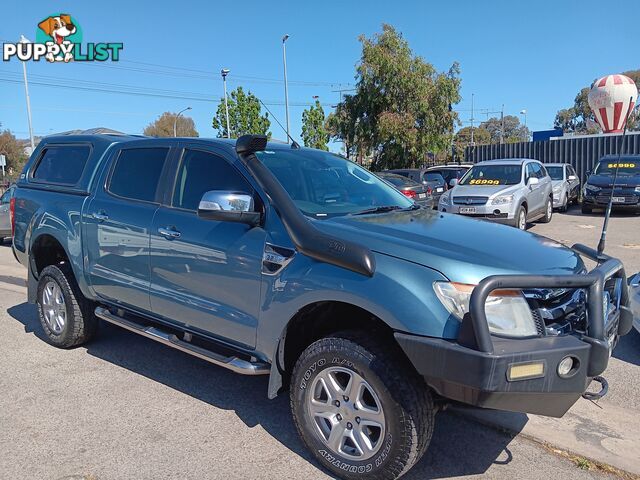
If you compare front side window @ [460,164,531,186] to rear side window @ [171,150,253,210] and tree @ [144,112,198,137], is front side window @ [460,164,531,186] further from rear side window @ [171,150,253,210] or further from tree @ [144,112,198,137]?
tree @ [144,112,198,137]

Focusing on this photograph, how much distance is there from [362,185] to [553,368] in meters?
2.09

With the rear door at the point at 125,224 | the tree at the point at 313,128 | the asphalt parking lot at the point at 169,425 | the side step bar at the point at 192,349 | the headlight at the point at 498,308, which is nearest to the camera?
the headlight at the point at 498,308

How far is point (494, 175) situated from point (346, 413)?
11.0 m

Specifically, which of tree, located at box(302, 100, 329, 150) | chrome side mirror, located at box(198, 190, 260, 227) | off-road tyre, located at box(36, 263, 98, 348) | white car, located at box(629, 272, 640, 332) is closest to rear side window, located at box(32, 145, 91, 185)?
off-road tyre, located at box(36, 263, 98, 348)

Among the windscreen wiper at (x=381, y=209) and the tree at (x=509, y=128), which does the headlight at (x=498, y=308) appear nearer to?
the windscreen wiper at (x=381, y=209)

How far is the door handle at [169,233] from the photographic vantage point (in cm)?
383

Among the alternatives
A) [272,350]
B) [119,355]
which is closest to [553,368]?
[272,350]

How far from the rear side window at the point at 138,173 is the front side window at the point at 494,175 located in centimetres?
977

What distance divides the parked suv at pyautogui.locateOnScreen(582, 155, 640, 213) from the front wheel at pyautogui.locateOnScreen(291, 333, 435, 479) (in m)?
14.0

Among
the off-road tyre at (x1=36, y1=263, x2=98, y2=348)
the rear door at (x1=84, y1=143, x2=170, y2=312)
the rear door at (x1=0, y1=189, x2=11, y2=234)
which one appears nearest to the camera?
the rear door at (x1=84, y1=143, x2=170, y2=312)

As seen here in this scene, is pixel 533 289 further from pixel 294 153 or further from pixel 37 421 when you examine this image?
pixel 37 421

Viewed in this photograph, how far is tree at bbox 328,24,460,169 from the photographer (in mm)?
24719

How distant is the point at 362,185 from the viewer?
4.21 meters

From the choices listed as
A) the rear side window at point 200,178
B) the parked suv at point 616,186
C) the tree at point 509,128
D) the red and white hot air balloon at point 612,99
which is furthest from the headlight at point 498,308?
the tree at point 509,128
